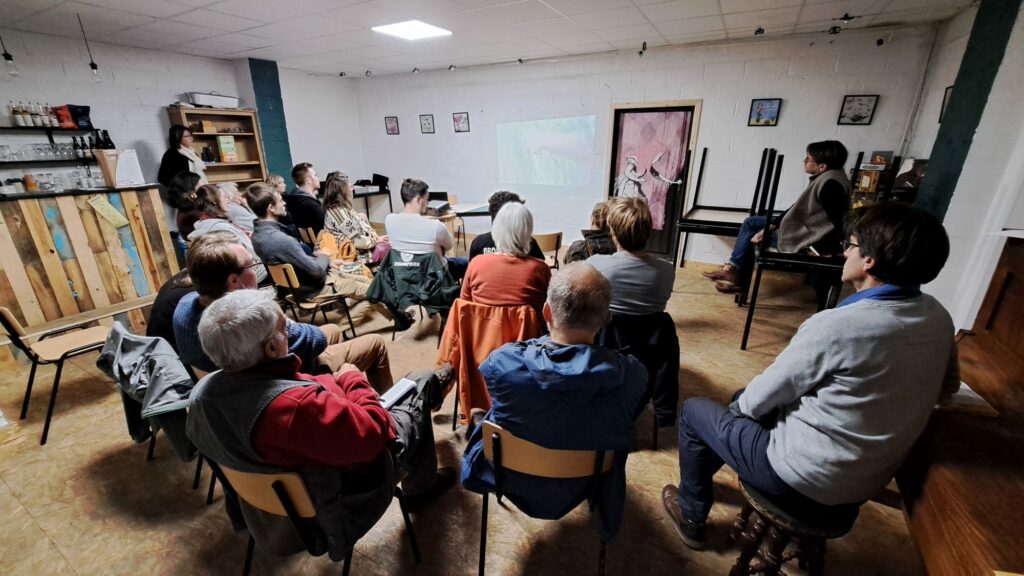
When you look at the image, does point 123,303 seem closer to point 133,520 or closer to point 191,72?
point 133,520

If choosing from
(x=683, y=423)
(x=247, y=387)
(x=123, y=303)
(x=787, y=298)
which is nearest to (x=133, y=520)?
(x=247, y=387)

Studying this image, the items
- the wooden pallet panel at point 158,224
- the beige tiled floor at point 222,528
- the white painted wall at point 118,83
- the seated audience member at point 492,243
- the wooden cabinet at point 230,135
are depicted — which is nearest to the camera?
the beige tiled floor at point 222,528

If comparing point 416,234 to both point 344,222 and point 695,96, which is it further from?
point 695,96

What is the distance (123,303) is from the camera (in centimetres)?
344

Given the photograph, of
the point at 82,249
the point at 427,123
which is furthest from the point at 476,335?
the point at 427,123

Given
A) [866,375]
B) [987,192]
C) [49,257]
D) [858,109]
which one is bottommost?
[49,257]

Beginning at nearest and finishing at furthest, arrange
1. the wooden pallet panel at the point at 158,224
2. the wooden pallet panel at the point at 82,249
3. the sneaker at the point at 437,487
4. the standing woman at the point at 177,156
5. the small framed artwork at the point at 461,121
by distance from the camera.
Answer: the sneaker at the point at 437,487 → the wooden pallet panel at the point at 82,249 → the wooden pallet panel at the point at 158,224 → the standing woman at the point at 177,156 → the small framed artwork at the point at 461,121

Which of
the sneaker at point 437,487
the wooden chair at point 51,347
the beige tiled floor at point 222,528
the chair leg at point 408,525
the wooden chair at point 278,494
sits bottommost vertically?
the beige tiled floor at point 222,528

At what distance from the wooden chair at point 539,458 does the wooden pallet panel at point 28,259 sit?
3.89 metres

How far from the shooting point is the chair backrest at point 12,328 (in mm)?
1908

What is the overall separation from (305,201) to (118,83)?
7.87ft

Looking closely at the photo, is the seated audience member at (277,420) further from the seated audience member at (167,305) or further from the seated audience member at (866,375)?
the seated audience member at (866,375)

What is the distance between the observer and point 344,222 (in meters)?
3.81

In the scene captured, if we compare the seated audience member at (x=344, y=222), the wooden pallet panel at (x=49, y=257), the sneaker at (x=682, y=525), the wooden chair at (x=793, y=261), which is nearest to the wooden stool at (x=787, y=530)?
the sneaker at (x=682, y=525)
